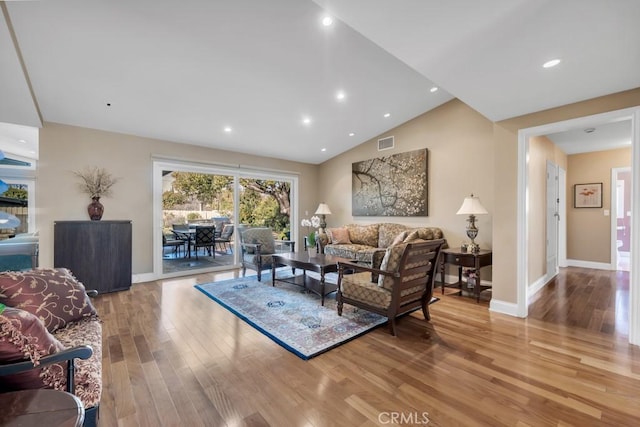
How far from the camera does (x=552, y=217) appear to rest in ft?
16.6

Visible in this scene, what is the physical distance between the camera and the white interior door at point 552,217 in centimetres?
485

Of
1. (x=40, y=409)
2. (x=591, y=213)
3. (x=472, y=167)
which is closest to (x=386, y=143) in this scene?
(x=472, y=167)

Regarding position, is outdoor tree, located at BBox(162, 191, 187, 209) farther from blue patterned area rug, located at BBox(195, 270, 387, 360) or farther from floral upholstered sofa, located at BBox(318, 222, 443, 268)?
floral upholstered sofa, located at BBox(318, 222, 443, 268)

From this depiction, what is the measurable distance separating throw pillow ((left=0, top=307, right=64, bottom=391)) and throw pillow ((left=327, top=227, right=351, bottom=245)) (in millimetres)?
5098

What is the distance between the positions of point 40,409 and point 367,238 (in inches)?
212

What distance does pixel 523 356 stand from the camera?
94.3 inches

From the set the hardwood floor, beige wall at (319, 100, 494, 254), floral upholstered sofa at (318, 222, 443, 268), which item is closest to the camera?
the hardwood floor

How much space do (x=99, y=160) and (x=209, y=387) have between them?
14.6ft

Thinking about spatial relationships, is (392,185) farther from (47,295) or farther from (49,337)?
(49,337)

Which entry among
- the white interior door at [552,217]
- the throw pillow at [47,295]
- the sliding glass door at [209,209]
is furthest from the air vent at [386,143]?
the throw pillow at [47,295]

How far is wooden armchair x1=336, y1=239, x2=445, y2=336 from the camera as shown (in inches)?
107

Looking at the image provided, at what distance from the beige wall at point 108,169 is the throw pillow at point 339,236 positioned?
10.3 feet

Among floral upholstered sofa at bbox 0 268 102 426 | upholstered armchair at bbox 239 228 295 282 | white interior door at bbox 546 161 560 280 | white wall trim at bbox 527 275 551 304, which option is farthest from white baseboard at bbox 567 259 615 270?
floral upholstered sofa at bbox 0 268 102 426

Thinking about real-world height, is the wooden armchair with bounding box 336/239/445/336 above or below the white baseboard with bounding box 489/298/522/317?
above
